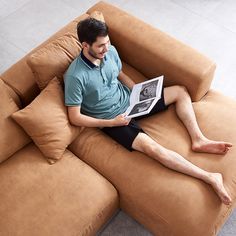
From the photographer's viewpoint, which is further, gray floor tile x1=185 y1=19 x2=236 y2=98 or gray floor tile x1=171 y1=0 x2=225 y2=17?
gray floor tile x1=171 y1=0 x2=225 y2=17

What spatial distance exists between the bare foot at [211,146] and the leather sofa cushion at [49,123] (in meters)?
0.67

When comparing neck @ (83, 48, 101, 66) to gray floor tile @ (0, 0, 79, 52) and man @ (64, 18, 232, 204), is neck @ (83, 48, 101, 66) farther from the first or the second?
gray floor tile @ (0, 0, 79, 52)

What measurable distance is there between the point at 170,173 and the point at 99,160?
386mm

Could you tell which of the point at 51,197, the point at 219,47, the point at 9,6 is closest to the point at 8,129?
the point at 51,197

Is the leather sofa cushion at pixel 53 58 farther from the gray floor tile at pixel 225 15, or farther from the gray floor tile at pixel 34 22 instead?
the gray floor tile at pixel 225 15

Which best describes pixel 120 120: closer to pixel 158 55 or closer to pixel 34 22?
pixel 158 55

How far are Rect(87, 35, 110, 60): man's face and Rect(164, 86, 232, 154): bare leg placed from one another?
19.2 inches

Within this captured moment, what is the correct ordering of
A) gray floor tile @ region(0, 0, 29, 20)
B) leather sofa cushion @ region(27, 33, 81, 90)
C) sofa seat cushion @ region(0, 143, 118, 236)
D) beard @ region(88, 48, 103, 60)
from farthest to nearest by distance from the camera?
gray floor tile @ region(0, 0, 29, 20)
leather sofa cushion @ region(27, 33, 81, 90)
beard @ region(88, 48, 103, 60)
sofa seat cushion @ region(0, 143, 118, 236)

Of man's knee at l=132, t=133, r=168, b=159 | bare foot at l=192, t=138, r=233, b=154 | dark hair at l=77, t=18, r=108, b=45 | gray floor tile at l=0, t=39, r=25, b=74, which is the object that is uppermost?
dark hair at l=77, t=18, r=108, b=45

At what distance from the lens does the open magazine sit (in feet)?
6.03

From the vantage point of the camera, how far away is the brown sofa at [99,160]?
5.52 ft

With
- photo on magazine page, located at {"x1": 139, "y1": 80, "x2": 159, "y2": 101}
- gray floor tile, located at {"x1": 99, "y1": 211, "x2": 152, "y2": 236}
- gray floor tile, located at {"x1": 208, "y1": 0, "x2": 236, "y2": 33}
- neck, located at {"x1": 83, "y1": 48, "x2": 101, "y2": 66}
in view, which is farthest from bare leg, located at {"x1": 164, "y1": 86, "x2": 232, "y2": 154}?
gray floor tile, located at {"x1": 208, "y1": 0, "x2": 236, "y2": 33}

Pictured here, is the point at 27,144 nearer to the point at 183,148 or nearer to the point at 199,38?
the point at 183,148

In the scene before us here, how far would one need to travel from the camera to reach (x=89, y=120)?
185cm
